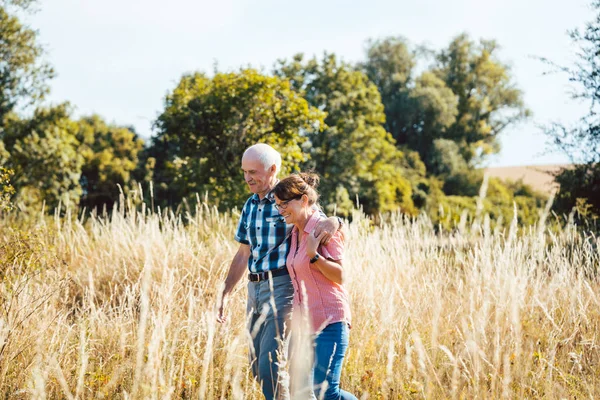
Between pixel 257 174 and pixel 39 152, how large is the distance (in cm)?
1824

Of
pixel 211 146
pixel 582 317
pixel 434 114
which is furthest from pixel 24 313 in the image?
pixel 434 114

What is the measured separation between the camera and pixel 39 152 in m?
19.1

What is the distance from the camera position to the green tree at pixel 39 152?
18828 millimetres

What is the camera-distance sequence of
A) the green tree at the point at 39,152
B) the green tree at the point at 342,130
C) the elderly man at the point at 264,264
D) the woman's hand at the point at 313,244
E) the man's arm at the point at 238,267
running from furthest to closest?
the green tree at the point at 342,130
the green tree at the point at 39,152
the man's arm at the point at 238,267
the elderly man at the point at 264,264
the woman's hand at the point at 313,244

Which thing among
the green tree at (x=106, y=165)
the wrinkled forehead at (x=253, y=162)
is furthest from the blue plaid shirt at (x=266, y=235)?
the green tree at (x=106, y=165)

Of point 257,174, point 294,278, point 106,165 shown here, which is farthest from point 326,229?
point 106,165

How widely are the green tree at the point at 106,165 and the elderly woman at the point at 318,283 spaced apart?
1028 inches

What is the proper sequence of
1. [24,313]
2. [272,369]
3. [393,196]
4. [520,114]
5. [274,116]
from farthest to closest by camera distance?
1. [520,114]
2. [393,196]
3. [274,116]
4. [24,313]
5. [272,369]

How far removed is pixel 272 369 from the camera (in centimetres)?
277

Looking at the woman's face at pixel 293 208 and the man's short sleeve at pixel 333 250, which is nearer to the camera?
the man's short sleeve at pixel 333 250

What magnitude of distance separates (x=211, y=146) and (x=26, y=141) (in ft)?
28.6

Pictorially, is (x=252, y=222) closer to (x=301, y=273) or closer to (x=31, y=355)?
(x=301, y=273)

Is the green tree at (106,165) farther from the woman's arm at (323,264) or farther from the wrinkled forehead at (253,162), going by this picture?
the woman's arm at (323,264)

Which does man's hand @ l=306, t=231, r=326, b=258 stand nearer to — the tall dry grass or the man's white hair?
the tall dry grass
